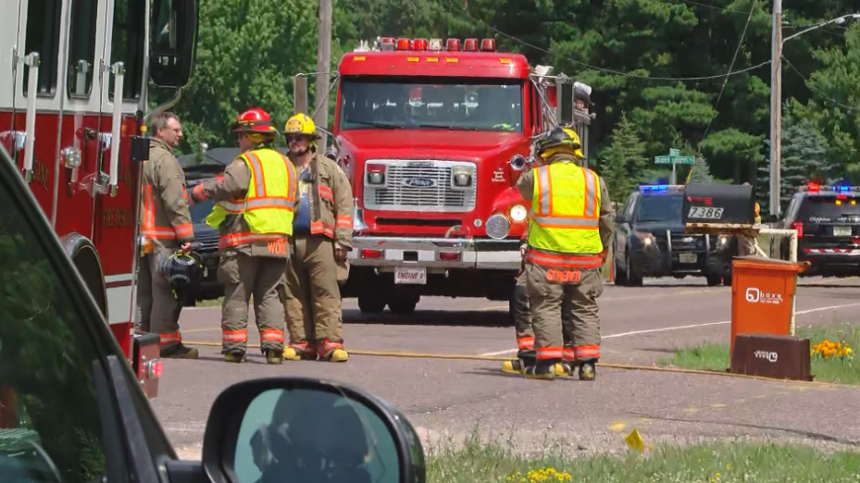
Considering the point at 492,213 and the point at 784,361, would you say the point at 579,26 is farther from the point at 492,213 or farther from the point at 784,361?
the point at 784,361

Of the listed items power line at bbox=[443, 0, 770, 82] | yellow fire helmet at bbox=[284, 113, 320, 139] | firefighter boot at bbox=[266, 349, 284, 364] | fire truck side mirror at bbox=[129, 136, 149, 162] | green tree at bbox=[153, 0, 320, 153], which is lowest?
firefighter boot at bbox=[266, 349, 284, 364]

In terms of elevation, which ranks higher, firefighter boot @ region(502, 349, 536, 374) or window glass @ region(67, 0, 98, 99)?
window glass @ region(67, 0, 98, 99)

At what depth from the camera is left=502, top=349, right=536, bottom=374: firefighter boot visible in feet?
41.5

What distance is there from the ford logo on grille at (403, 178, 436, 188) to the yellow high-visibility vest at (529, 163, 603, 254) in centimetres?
550

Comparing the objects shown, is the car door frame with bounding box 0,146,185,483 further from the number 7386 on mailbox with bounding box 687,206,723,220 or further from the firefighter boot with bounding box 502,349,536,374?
the number 7386 on mailbox with bounding box 687,206,723,220

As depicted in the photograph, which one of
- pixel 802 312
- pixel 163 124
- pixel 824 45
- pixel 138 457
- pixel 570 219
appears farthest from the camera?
pixel 824 45

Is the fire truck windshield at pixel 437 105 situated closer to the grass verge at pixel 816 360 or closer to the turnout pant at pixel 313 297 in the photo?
the grass verge at pixel 816 360

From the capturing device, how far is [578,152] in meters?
12.5

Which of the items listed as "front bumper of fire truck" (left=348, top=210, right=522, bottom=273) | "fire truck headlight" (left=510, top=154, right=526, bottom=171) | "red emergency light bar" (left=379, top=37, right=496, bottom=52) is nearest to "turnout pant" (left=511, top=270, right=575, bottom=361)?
"front bumper of fire truck" (left=348, top=210, right=522, bottom=273)

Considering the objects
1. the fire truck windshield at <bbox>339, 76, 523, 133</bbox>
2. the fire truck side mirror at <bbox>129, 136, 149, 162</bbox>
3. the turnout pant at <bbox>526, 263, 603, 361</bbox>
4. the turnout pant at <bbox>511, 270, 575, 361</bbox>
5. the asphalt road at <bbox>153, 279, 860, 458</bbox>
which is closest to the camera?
the fire truck side mirror at <bbox>129, 136, 149, 162</bbox>

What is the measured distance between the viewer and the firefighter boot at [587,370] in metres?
12.4

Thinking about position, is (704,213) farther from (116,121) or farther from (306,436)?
(306,436)

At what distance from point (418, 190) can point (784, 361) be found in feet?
19.3

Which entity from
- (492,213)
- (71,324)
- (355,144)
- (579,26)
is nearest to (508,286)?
(492,213)
